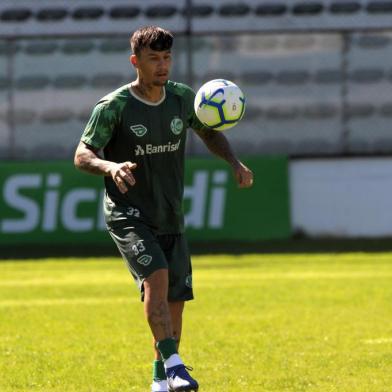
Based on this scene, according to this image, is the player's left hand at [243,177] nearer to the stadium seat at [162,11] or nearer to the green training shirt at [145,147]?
the green training shirt at [145,147]

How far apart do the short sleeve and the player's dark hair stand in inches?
14.7

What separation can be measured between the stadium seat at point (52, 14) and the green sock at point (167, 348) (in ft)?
63.5

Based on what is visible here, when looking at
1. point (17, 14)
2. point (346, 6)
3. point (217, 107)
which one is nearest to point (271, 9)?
point (346, 6)

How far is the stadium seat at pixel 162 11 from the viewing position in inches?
1012

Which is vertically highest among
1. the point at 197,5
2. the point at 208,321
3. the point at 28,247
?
the point at 197,5

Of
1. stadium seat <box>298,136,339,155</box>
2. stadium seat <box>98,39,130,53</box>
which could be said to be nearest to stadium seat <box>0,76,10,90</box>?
stadium seat <box>98,39,130,53</box>

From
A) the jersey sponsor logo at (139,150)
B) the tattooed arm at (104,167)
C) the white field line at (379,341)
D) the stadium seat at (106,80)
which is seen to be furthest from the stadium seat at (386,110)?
the tattooed arm at (104,167)

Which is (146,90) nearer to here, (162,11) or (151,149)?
(151,149)

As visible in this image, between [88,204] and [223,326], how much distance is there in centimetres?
904

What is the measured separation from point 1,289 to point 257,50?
8021mm

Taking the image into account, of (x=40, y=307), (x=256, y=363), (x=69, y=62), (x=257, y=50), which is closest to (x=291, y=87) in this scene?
(x=257, y=50)

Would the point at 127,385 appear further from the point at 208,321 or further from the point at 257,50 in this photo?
the point at 257,50

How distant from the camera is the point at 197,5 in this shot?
26.2 m

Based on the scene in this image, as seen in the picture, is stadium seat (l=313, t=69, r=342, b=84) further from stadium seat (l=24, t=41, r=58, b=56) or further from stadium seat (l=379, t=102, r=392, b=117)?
stadium seat (l=24, t=41, r=58, b=56)
